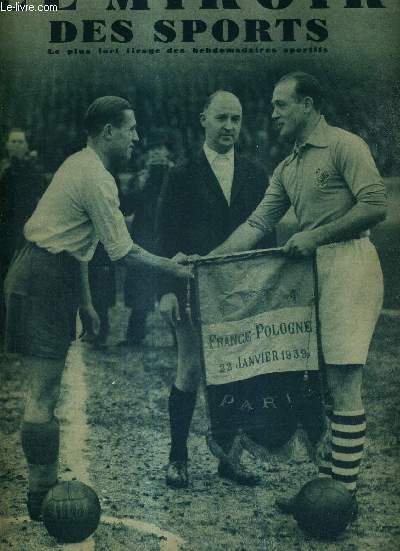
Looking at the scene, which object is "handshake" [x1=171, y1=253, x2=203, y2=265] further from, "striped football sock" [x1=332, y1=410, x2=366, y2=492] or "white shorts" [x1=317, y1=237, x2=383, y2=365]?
"striped football sock" [x1=332, y1=410, x2=366, y2=492]

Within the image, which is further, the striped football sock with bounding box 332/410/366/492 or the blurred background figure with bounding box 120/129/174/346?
the blurred background figure with bounding box 120/129/174/346

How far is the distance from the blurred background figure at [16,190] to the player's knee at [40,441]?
0.80 metres

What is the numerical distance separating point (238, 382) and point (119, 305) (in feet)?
2.59

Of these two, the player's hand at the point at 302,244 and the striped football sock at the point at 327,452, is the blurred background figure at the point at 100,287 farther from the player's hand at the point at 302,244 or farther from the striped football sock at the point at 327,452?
the striped football sock at the point at 327,452

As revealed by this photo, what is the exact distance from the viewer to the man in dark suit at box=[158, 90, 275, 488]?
3805 millimetres

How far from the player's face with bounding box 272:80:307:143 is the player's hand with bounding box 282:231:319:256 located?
0.56 meters

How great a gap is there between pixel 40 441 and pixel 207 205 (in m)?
1.57

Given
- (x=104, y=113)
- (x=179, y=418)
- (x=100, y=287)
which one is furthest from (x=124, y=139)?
(x=179, y=418)

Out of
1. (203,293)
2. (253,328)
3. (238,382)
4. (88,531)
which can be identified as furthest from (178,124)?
(88,531)

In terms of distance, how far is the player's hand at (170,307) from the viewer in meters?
3.73

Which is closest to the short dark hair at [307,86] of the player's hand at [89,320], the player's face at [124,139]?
the player's face at [124,139]

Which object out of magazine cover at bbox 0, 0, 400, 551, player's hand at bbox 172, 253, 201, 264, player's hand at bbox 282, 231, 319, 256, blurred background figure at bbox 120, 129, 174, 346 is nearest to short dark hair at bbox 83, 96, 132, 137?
magazine cover at bbox 0, 0, 400, 551

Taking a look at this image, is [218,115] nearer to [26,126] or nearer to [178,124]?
[178,124]

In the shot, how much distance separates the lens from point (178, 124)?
387cm
